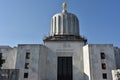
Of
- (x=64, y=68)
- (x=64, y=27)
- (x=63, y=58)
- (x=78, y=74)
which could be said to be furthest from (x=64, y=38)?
(x=78, y=74)

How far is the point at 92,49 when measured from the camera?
36.3 meters

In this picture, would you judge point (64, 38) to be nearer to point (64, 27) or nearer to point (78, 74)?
point (64, 27)

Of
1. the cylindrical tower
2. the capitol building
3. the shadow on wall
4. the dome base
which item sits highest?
the cylindrical tower

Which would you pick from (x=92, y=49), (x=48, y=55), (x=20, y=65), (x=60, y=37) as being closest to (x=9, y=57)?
(x=20, y=65)

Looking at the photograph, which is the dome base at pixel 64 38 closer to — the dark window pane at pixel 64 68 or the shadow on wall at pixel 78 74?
the dark window pane at pixel 64 68

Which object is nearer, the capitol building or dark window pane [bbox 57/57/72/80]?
the capitol building

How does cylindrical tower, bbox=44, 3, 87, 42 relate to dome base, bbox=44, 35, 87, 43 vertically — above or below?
above

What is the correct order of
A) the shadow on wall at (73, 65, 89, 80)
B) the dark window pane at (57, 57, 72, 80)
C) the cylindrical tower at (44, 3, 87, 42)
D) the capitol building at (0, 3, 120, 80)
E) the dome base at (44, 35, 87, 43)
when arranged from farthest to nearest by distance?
the cylindrical tower at (44, 3, 87, 42) → the dome base at (44, 35, 87, 43) → the dark window pane at (57, 57, 72, 80) → the shadow on wall at (73, 65, 89, 80) → the capitol building at (0, 3, 120, 80)

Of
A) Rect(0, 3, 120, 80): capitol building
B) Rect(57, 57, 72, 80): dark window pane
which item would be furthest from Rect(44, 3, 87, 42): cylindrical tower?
Rect(57, 57, 72, 80): dark window pane

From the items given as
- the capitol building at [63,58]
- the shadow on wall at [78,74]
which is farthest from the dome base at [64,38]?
the shadow on wall at [78,74]

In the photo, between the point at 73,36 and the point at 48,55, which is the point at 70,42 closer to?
the point at 73,36

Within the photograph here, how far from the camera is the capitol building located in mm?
34688

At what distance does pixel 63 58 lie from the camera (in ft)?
125

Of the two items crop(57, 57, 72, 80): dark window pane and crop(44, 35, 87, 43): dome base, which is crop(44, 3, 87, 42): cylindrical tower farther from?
crop(57, 57, 72, 80): dark window pane
